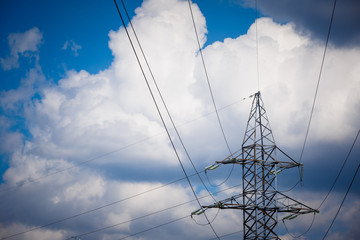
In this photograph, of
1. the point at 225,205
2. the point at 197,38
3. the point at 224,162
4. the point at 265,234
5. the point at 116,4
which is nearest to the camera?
the point at 116,4

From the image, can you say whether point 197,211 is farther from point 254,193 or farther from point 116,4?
point 116,4

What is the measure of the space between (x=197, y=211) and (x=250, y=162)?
651 centimetres

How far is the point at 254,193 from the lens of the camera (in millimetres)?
18422

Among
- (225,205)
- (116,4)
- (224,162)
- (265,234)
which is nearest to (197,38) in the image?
(116,4)

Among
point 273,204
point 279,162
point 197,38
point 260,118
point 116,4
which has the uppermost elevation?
point 260,118

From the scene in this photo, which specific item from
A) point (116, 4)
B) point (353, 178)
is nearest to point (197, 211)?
point (353, 178)

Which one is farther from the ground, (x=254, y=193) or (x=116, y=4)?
(x=116, y=4)

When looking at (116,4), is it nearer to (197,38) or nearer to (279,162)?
(197,38)

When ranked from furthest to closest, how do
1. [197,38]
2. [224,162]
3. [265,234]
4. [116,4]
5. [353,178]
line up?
1. [224,162]
2. [265,234]
3. [353,178]
4. [197,38]
5. [116,4]

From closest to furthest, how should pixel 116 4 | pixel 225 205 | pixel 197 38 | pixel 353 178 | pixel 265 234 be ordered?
pixel 116 4, pixel 197 38, pixel 353 178, pixel 265 234, pixel 225 205

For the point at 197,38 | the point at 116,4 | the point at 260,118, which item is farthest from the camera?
the point at 260,118

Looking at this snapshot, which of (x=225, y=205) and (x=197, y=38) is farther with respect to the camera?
(x=225, y=205)

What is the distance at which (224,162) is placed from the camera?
66.2ft

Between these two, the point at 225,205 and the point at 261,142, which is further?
the point at 261,142
